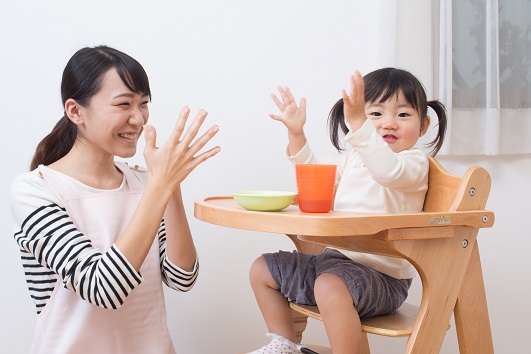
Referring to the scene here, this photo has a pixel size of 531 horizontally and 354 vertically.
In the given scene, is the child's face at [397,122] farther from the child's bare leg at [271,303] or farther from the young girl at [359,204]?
the child's bare leg at [271,303]

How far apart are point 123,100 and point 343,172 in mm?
557

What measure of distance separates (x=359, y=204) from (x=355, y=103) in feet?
0.91

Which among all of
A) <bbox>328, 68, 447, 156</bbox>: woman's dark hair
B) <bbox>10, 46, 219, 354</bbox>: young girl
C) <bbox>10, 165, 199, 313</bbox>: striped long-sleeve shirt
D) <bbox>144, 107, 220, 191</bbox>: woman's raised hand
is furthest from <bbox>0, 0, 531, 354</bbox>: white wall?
<bbox>144, 107, 220, 191</bbox>: woman's raised hand

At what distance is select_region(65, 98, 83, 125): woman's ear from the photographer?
125 cm

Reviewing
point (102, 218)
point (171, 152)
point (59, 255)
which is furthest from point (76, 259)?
point (171, 152)

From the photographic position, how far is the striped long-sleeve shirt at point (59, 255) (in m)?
1.11

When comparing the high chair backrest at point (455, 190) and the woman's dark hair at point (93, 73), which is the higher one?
the woman's dark hair at point (93, 73)

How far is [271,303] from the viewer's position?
4.36 ft

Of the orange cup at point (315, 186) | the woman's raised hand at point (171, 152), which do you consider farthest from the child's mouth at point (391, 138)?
the woman's raised hand at point (171, 152)

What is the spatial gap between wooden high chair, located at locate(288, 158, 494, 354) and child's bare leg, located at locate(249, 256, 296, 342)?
80 millimetres

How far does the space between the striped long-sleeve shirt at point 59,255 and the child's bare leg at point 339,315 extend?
344 mm

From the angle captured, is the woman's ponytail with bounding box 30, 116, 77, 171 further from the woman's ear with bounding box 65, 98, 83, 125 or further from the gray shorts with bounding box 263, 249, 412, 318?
the gray shorts with bounding box 263, 249, 412, 318

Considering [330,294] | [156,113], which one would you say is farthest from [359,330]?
[156,113]

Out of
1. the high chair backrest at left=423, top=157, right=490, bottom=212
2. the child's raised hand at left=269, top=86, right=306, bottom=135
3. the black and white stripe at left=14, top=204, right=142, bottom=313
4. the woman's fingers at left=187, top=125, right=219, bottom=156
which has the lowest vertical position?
the black and white stripe at left=14, top=204, right=142, bottom=313
